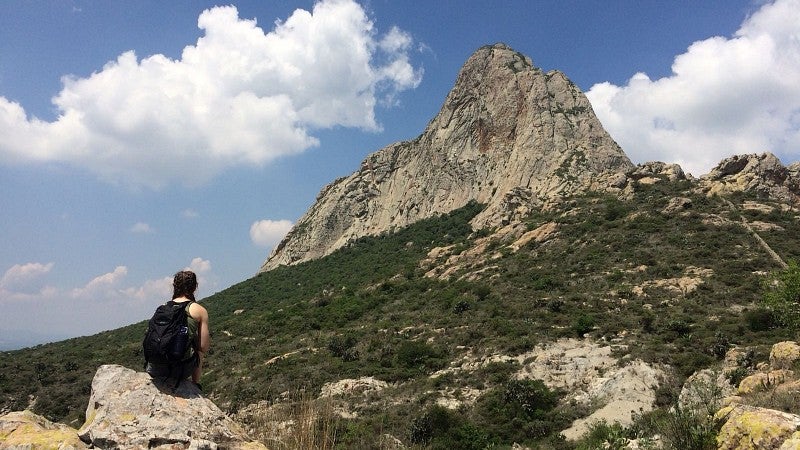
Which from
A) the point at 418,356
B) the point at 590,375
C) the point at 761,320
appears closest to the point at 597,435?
the point at 590,375

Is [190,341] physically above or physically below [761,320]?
above

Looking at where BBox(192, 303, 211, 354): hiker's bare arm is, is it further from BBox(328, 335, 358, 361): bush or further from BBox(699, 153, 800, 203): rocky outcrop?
BBox(699, 153, 800, 203): rocky outcrop

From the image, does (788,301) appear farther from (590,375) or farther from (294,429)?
(294,429)

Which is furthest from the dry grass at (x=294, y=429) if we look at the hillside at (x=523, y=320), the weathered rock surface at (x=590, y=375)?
the weathered rock surface at (x=590, y=375)

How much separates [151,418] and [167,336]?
2.46 feet

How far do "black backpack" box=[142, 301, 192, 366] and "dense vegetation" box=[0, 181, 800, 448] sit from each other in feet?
23.3

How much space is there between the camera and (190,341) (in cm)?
437

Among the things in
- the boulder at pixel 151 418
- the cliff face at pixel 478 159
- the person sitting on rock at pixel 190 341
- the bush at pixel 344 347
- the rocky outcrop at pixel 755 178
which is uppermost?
the cliff face at pixel 478 159

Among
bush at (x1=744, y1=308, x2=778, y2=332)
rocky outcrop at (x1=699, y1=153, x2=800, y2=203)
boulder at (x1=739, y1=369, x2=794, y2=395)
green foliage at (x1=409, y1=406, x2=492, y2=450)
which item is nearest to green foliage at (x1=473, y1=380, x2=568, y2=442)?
green foliage at (x1=409, y1=406, x2=492, y2=450)

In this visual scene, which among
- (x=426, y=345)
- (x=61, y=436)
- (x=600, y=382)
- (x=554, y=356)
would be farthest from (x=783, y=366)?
(x=426, y=345)

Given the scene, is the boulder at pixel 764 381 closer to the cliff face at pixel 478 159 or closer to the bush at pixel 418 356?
the bush at pixel 418 356

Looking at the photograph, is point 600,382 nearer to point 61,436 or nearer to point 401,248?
point 61,436

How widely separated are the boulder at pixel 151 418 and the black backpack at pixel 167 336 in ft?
1.12

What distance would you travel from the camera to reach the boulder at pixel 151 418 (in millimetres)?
3936
